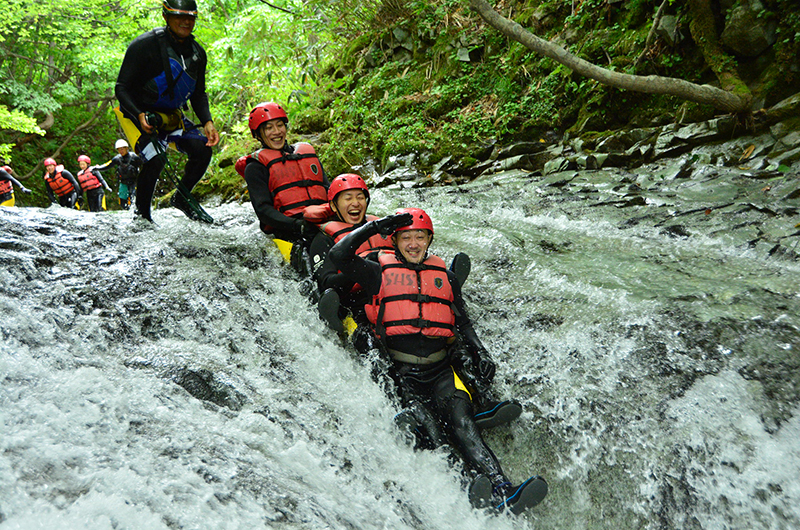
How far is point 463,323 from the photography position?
3.46m

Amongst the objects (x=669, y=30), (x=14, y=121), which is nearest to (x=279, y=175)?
(x=669, y=30)

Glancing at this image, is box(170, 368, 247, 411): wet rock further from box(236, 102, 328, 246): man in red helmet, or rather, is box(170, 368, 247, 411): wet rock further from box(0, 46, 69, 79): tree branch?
box(0, 46, 69, 79): tree branch

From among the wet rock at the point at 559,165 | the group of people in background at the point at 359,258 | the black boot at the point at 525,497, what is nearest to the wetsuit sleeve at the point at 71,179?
the group of people in background at the point at 359,258

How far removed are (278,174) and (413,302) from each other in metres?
2.19

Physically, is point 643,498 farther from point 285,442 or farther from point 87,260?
point 87,260

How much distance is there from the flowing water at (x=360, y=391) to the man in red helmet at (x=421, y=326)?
0.68 ft

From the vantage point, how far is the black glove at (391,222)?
3330 mm

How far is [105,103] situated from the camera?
21359mm

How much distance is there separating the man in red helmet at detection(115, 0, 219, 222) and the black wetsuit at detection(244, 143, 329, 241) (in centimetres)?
56

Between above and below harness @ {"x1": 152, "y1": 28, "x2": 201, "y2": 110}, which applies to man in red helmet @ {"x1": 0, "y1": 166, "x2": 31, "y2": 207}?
below

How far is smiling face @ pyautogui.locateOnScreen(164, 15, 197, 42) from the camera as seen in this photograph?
4.23 m

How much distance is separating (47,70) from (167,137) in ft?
64.4

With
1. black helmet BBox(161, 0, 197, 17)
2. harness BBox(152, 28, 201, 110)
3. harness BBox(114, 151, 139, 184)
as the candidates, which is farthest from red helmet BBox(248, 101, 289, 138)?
harness BBox(114, 151, 139, 184)

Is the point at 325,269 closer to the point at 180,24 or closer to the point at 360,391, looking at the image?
the point at 360,391
